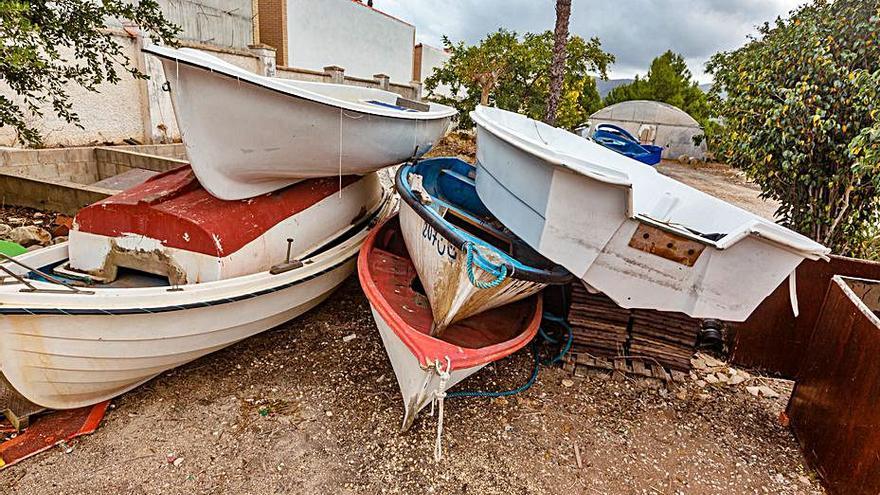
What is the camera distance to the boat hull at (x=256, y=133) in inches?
111

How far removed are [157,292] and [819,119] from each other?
5.25m

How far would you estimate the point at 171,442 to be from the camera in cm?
264

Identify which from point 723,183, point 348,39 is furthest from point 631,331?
point 348,39

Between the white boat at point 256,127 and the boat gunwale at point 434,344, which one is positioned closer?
the boat gunwale at point 434,344

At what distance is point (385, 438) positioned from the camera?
9.16ft

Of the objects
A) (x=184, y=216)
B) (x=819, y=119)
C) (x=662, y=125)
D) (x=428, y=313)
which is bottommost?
(x=428, y=313)

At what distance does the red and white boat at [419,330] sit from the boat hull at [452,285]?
231 mm

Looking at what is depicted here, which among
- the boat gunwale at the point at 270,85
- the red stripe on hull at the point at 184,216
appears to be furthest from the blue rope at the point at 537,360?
the boat gunwale at the point at 270,85

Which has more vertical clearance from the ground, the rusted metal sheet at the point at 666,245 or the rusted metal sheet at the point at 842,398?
the rusted metal sheet at the point at 666,245

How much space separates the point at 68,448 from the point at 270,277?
143 centimetres

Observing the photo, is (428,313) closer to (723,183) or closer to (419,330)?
(419,330)

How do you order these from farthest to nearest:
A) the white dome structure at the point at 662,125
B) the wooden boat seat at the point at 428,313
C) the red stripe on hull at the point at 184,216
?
the white dome structure at the point at 662,125
the wooden boat seat at the point at 428,313
the red stripe on hull at the point at 184,216

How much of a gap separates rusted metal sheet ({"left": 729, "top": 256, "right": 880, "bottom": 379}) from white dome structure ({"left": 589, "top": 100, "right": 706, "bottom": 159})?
1496 cm

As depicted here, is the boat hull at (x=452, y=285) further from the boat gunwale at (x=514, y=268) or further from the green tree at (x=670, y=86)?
the green tree at (x=670, y=86)
